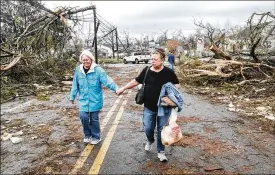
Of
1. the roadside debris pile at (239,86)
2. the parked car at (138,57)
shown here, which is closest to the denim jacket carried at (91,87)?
the roadside debris pile at (239,86)

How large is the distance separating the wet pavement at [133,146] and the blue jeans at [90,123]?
22 cm

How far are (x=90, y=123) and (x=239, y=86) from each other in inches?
324

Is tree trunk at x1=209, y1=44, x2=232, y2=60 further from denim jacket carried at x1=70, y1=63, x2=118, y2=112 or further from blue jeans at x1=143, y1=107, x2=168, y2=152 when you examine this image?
Answer: blue jeans at x1=143, y1=107, x2=168, y2=152

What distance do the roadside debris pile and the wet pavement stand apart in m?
0.97

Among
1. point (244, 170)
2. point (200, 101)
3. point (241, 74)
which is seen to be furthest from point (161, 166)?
point (241, 74)

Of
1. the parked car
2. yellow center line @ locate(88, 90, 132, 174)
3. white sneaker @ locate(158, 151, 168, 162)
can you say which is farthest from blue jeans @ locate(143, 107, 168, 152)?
the parked car

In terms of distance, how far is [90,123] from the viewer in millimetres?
5922

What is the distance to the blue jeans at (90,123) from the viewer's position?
19.0 feet

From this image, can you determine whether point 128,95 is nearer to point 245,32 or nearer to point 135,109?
point 135,109

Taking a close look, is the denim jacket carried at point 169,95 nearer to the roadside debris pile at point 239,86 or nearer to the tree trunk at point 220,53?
the roadside debris pile at point 239,86

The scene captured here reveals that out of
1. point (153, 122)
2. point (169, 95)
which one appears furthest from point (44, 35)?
point (169, 95)

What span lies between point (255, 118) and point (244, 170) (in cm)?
380

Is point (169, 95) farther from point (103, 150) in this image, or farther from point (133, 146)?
point (103, 150)

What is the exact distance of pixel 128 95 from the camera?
39.8ft
